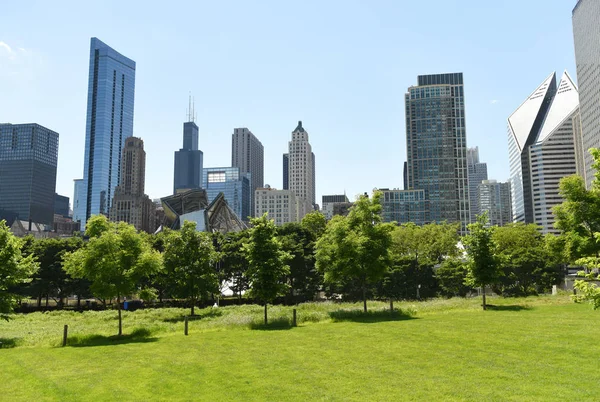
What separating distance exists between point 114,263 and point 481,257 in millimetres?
28366

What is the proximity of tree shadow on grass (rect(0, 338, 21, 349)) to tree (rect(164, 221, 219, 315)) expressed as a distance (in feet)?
48.4

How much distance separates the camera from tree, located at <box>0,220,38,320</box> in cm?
2680

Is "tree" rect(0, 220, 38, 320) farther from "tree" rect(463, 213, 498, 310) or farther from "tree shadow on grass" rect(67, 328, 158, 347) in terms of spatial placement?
"tree" rect(463, 213, 498, 310)

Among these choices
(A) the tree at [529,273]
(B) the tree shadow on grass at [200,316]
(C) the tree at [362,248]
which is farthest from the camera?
(A) the tree at [529,273]

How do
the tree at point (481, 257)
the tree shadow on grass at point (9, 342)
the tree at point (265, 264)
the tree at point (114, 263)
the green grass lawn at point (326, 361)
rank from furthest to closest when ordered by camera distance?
the tree at point (481, 257) → the tree at point (265, 264) → the tree at point (114, 263) → the tree shadow on grass at point (9, 342) → the green grass lawn at point (326, 361)

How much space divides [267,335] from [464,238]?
809 inches

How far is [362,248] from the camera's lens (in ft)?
119

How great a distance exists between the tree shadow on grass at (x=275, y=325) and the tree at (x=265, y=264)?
5.76ft

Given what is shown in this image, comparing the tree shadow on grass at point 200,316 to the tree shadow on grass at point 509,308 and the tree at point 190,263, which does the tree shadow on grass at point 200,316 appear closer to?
the tree at point 190,263

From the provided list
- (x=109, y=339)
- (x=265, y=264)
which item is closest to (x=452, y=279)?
(x=265, y=264)

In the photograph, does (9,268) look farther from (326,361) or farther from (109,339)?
(326,361)

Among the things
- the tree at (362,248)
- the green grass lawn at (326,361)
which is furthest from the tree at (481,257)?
the tree at (362,248)

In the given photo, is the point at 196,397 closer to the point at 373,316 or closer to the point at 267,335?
the point at 267,335

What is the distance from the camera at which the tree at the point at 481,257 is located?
36.7 meters
